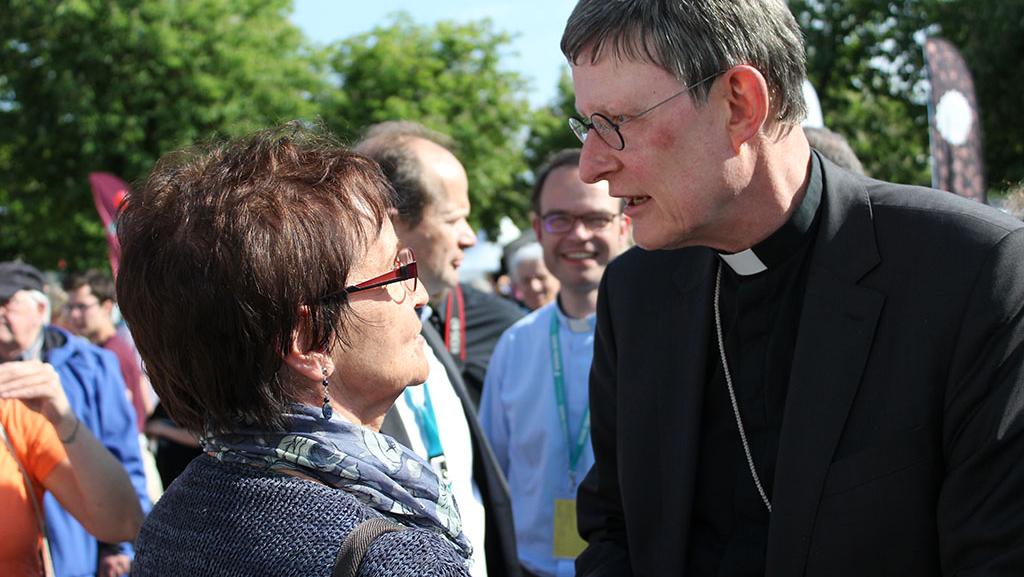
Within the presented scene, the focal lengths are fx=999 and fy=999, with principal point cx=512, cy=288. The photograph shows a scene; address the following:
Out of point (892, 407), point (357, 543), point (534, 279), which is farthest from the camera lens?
point (534, 279)

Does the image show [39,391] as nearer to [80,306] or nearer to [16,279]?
[16,279]

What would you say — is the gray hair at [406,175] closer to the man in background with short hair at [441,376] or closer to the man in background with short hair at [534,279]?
the man in background with short hair at [441,376]

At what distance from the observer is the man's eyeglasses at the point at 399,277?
182 centimetres

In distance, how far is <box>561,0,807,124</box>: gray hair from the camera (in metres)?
2.13

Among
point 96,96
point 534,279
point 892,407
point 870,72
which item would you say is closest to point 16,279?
point 892,407

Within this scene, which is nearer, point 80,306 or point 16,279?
point 16,279

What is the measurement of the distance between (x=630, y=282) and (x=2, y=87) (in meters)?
30.5

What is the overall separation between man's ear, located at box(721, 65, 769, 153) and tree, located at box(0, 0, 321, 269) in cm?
2626

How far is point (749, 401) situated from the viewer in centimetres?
232

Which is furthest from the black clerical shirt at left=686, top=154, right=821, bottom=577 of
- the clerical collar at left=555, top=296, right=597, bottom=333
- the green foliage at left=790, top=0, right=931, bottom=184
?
the green foliage at left=790, top=0, right=931, bottom=184

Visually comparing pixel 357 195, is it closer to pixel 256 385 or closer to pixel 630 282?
pixel 256 385

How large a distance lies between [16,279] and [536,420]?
104 inches

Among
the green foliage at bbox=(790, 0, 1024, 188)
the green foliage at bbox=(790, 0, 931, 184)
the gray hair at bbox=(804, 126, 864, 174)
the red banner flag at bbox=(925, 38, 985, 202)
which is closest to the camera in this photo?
the gray hair at bbox=(804, 126, 864, 174)

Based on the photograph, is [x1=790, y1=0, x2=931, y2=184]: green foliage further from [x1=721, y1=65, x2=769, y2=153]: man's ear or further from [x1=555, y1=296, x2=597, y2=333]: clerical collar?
[x1=721, y1=65, x2=769, y2=153]: man's ear
